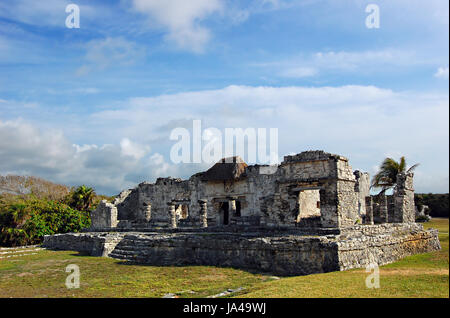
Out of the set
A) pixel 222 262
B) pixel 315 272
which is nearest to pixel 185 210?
pixel 222 262

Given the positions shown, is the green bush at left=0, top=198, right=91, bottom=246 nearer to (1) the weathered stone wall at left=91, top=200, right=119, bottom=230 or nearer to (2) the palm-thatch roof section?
(1) the weathered stone wall at left=91, top=200, right=119, bottom=230

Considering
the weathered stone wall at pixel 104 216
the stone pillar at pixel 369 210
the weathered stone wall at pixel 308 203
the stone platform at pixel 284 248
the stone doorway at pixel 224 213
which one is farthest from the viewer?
the stone doorway at pixel 224 213

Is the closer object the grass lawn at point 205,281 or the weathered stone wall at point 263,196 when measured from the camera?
the grass lawn at point 205,281

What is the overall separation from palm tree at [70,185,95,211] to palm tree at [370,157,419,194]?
57.4 ft

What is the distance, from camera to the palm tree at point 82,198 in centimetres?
2425

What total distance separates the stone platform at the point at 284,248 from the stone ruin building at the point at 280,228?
0.08 feet

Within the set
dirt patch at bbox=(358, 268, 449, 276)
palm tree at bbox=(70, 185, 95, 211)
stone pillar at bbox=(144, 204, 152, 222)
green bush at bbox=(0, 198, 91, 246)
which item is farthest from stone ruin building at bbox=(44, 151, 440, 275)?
palm tree at bbox=(70, 185, 95, 211)

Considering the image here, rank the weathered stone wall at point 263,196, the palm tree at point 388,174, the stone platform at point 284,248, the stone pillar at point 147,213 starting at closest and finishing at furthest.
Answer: the stone platform at point 284,248
the weathered stone wall at point 263,196
the stone pillar at point 147,213
the palm tree at point 388,174

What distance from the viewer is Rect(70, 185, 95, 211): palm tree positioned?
24250mm

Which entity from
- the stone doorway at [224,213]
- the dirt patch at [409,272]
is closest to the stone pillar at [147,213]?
the stone doorway at [224,213]

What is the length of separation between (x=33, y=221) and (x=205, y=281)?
13663mm

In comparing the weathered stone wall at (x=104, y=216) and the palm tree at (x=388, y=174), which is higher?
the palm tree at (x=388, y=174)

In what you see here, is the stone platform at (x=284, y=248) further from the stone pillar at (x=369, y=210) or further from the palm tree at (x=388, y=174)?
the palm tree at (x=388, y=174)
